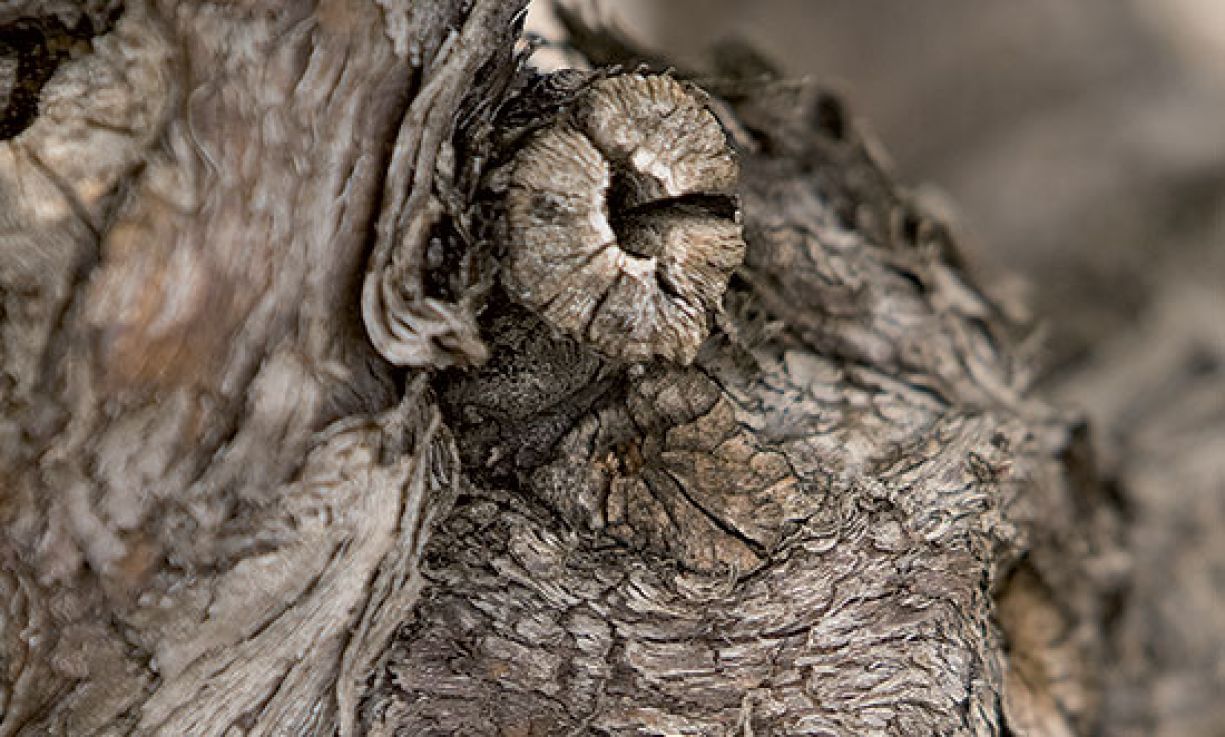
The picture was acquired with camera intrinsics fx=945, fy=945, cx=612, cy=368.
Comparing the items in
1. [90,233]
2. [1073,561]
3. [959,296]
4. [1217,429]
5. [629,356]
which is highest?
[1217,429]

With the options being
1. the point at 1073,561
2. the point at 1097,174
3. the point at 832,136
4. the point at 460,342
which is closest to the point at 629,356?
the point at 460,342

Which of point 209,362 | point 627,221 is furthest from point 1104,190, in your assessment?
point 209,362

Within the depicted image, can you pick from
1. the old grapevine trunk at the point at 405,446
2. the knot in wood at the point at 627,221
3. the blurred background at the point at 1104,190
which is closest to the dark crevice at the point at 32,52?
the old grapevine trunk at the point at 405,446

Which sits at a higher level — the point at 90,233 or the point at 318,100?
the point at 318,100

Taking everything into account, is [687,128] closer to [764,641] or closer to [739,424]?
[739,424]

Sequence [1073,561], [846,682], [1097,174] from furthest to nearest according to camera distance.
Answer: [1097,174] < [1073,561] < [846,682]

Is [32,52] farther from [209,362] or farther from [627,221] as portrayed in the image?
[627,221]

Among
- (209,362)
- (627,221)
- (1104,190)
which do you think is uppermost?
(1104,190)

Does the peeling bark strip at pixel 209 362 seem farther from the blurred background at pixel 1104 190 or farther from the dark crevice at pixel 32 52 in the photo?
the blurred background at pixel 1104 190
